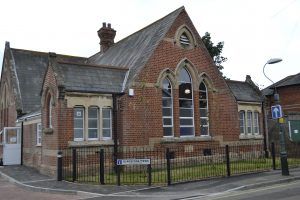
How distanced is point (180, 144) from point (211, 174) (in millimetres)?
4102

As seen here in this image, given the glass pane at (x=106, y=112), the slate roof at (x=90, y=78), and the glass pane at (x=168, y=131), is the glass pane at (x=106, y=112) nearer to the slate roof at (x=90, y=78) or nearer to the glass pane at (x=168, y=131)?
the slate roof at (x=90, y=78)

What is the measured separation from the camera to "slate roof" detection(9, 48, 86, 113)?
25.5m

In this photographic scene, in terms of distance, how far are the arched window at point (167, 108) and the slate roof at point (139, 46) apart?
185 centimetres

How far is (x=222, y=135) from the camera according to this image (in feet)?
71.1

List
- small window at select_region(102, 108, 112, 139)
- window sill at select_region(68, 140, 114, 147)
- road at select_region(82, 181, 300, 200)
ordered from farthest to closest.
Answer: small window at select_region(102, 108, 112, 139), window sill at select_region(68, 140, 114, 147), road at select_region(82, 181, 300, 200)

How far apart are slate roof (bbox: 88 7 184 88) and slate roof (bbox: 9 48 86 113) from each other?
5.50 m

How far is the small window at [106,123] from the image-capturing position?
1786 cm

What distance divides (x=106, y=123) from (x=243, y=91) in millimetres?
11002

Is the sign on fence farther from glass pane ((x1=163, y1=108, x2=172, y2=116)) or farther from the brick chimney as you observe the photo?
the brick chimney

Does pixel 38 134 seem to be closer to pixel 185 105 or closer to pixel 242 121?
pixel 185 105

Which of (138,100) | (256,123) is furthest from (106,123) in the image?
(256,123)

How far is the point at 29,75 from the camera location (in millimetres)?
27594

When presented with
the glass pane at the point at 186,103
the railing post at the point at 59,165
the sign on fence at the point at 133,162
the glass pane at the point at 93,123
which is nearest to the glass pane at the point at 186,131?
Answer: the glass pane at the point at 186,103

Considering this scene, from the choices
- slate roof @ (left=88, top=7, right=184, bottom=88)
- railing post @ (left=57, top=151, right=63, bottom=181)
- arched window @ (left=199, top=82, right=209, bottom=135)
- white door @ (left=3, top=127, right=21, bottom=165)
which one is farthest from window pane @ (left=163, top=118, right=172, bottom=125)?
white door @ (left=3, top=127, right=21, bottom=165)
